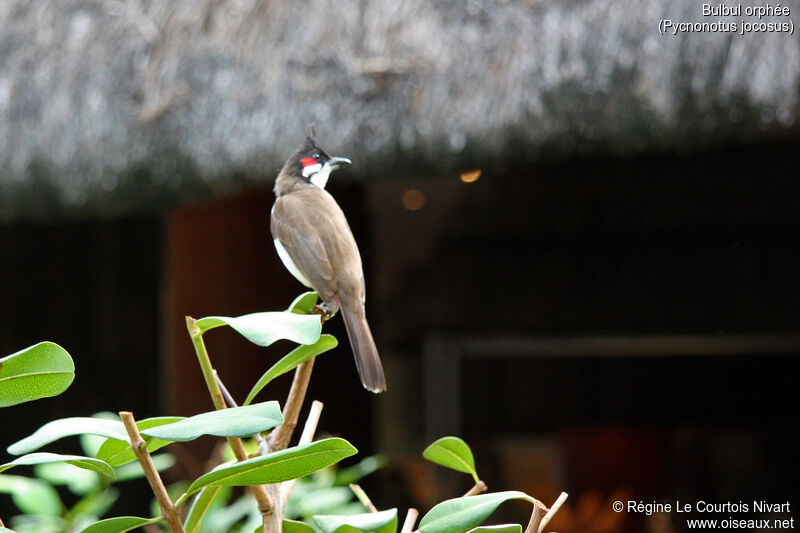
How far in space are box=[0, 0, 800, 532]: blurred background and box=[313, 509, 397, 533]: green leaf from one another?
4.71 ft

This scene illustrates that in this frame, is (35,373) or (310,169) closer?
(35,373)

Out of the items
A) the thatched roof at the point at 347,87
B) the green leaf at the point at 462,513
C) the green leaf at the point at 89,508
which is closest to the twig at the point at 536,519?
the green leaf at the point at 462,513

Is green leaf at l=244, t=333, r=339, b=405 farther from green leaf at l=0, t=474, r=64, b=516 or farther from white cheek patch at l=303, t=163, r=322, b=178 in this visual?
green leaf at l=0, t=474, r=64, b=516

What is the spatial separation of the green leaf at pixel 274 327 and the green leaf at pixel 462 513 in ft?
0.42

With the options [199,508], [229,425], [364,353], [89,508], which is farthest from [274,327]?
[89,508]

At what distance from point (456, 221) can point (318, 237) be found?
215cm

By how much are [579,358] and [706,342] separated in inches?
16.9

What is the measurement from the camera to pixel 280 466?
1.56 ft

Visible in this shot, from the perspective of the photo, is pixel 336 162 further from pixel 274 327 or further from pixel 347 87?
pixel 347 87

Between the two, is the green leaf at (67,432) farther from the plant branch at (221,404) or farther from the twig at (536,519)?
the twig at (536,519)

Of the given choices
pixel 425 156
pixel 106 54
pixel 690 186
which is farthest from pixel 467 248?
pixel 106 54

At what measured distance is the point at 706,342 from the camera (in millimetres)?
2816

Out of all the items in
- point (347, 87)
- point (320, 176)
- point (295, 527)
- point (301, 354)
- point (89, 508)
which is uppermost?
point (347, 87)

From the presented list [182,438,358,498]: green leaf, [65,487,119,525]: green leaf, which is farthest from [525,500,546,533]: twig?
[65,487,119,525]: green leaf
